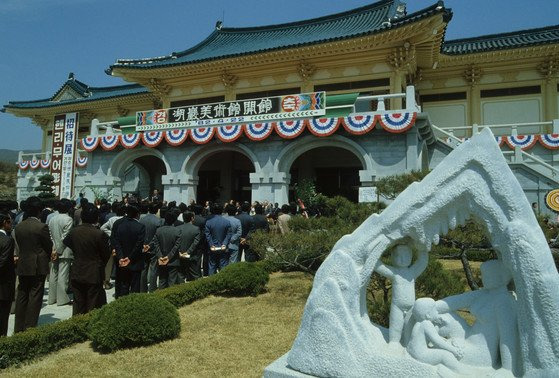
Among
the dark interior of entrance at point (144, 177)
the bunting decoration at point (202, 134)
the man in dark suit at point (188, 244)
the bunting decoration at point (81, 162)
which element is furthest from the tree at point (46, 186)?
the man in dark suit at point (188, 244)

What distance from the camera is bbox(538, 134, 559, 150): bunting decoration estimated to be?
14.5 m

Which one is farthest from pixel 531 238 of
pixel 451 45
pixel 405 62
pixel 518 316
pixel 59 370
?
pixel 451 45

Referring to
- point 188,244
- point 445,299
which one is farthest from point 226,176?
point 445,299

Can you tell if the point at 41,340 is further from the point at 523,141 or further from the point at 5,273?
the point at 523,141

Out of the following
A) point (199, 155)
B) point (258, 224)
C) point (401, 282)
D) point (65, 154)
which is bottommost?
point (401, 282)

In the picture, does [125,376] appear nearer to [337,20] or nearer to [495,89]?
[495,89]

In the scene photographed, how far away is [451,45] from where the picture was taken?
2170 centimetres

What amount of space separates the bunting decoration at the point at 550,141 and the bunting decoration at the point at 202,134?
11660mm

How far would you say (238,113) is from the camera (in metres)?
15.0

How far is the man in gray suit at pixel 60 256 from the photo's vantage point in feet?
22.8

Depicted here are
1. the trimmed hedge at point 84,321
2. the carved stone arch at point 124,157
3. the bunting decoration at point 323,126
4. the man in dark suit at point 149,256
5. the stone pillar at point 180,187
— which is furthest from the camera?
the carved stone arch at point 124,157

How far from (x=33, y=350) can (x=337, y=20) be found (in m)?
21.5

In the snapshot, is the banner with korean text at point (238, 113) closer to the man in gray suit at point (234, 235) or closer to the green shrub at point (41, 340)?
the man in gray suit at point (234, 235)

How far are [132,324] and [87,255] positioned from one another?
1.22 meters
